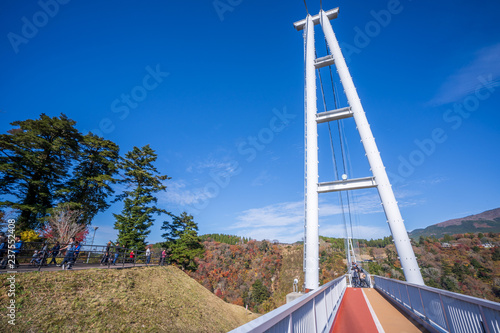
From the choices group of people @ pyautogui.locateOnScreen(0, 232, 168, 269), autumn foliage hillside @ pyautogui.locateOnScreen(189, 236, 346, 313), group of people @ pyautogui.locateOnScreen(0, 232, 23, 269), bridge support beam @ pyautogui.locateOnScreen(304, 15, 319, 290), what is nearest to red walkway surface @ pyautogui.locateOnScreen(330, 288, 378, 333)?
bridge support beam @ pyautogui.locateOnScreen(304, 15, 319, 290)

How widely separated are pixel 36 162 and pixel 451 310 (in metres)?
30.3

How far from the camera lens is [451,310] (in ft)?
13.0

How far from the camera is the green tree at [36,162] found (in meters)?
19.6

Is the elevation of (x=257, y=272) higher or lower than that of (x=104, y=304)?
lower

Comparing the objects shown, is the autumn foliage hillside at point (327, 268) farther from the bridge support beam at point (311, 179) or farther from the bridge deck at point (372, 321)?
the bridge deck at point (372, 321)

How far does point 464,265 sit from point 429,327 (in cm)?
7191

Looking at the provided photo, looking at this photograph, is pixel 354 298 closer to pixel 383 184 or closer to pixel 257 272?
pixel 383 184

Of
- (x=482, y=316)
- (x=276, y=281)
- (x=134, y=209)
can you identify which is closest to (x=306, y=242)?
(x=482, y=316)

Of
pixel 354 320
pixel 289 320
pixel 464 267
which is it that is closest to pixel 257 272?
pixel 464 267

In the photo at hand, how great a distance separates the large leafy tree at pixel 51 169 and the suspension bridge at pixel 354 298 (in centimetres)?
2526

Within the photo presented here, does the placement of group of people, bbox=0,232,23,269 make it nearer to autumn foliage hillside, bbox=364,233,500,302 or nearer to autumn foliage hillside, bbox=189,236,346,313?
autumn foliage hillside, bbox=364,233,500,302

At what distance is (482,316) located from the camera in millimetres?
3039

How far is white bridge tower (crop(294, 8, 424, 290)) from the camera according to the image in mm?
7957

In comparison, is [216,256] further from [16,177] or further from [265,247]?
[16,177]
